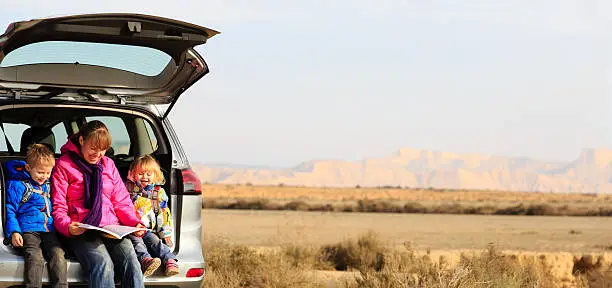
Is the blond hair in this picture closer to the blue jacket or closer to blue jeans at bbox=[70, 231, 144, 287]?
blue jeans at bbox=[70, 231, 144, 287]

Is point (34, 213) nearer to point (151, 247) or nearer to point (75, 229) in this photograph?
point (75, 229)

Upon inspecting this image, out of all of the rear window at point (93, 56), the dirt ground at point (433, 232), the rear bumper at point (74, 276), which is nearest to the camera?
the rear bumper at point (74, 276)

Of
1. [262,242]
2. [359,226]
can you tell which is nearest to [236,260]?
[262,242]

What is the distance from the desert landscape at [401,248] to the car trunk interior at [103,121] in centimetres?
331

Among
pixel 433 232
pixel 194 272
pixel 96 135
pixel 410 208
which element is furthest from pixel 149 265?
pixel 410 208

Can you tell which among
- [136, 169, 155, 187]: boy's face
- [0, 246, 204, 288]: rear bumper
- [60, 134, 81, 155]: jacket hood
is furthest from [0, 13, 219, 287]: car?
[60, 134, 81, 155]: jacket hood

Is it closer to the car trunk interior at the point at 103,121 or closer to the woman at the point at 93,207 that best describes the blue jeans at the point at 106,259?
the woman at the point at 93,207

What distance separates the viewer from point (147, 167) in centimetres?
813

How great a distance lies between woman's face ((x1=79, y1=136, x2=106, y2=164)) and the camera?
7.88 meters

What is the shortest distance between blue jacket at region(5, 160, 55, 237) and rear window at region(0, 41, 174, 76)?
0.88 meters

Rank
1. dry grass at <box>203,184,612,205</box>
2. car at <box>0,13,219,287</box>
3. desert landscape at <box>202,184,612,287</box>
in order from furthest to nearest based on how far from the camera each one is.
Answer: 1. dry grass at <box>203,184,612,205</box>
2. desert landscape at <box>202,184,612,287</box>
3. car at <box>0,13,219,287</box>

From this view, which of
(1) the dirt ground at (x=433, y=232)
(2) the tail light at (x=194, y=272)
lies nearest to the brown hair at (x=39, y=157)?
(2) the tail light at (x=194, y=272)

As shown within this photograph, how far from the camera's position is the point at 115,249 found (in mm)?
7852

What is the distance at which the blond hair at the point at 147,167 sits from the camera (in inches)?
320
